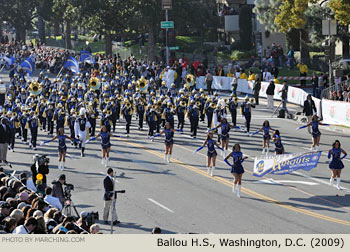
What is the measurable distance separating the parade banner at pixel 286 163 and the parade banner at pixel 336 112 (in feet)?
35.9

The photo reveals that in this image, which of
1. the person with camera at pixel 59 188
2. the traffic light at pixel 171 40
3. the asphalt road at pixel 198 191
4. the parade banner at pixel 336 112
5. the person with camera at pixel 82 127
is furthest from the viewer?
the traffic light at pixel 171 40

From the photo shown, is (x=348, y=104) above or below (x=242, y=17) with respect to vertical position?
below

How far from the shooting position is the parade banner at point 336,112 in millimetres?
36625

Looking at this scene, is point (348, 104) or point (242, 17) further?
point (242, 17)

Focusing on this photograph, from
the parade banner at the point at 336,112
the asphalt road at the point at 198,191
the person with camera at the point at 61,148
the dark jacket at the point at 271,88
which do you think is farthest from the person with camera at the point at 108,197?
the dark jacket at the point at 271,88

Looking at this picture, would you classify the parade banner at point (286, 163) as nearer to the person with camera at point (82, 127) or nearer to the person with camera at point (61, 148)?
the person with camera at point (61, 148)

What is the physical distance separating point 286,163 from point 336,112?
39.7ft

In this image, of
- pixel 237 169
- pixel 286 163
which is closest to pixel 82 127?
pixel 237 169

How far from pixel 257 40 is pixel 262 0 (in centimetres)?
855

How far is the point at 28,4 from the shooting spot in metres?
89.1

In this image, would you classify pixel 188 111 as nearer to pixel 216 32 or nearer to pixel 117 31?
pixel 117 31

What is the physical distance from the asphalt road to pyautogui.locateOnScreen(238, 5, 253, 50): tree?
103 feet

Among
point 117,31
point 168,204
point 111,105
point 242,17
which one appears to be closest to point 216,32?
point 242,17

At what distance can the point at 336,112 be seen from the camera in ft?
123
